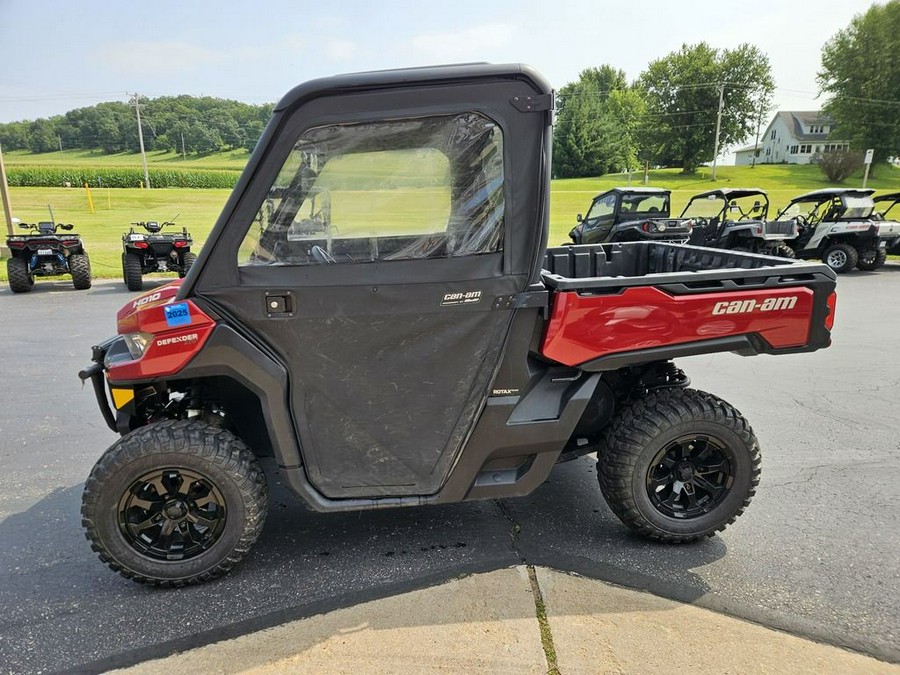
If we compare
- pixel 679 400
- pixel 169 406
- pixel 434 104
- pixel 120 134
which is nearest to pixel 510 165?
pixel 434 104

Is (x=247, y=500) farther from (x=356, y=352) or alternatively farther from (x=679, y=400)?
(x=679, y=400)

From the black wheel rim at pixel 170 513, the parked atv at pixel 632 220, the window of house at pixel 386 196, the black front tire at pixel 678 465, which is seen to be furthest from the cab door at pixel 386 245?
the parked atv at pixel 632 220

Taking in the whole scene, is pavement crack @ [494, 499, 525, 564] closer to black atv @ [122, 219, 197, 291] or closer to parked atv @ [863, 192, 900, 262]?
black atv @ [122, 219, 197, 291]

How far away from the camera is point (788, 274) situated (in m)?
2.78

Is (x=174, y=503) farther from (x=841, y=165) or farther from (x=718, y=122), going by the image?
(x=718, y=122)

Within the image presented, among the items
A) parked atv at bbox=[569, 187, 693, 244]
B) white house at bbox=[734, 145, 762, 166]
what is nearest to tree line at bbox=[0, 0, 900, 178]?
white house at bbox=[734, 145, 762, 166]

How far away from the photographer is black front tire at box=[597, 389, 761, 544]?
2.81 meters

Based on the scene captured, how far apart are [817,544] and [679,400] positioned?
104 cm

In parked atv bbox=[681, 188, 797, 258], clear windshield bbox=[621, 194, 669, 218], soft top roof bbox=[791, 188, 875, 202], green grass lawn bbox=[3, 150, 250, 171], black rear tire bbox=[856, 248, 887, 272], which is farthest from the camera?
green grass lawn bbox=[3, 150, 250, 171]

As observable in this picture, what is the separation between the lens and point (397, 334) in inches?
97.0

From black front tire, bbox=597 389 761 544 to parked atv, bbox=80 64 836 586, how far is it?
0.6 inches

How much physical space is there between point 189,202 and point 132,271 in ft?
103

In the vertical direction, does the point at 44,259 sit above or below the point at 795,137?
below

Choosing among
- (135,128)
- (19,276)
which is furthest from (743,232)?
(135,128)
